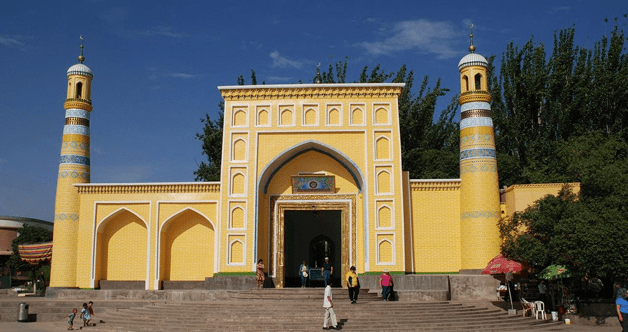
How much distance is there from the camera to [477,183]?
Answer: 16.0 meters

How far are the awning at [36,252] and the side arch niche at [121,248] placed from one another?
3.14 m

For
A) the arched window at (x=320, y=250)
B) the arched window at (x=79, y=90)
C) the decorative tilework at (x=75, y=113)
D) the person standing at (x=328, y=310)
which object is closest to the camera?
the person standing at (x=328, y=310)

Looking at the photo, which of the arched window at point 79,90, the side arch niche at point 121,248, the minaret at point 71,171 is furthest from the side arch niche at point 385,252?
the arched window at point 79,90

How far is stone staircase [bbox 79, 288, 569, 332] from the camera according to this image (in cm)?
1152

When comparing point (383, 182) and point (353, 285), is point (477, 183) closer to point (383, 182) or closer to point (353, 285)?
point (383, 182)

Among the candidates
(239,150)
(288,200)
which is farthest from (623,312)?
(239,150)

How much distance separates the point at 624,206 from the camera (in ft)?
43.0

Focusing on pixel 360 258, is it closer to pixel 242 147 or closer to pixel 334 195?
pixel 334 195

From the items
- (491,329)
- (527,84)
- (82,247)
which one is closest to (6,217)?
(82,247)

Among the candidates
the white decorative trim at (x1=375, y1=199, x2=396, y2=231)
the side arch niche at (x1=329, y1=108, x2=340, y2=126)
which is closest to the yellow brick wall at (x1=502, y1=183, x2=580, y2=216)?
the white decorative trim at (x1=375, y1=199, x2=396, y2=231)

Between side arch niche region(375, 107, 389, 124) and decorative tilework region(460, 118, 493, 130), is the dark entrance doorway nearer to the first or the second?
side arch niche region(375, 107, 389, 124)

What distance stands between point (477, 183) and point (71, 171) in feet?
36.7

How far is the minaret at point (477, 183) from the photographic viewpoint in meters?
15.8

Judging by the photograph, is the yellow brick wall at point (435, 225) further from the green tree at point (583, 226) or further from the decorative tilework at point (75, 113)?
the decorative tilework at point (75, 113)
